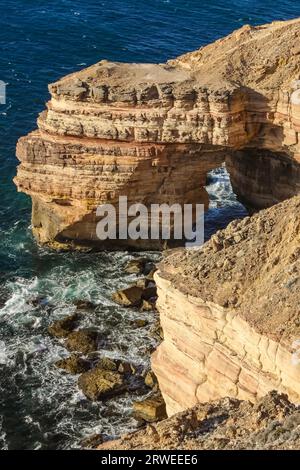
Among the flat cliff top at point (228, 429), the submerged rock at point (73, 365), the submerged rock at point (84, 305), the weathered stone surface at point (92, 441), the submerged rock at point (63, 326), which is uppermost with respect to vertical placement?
the flat cliff top at point (228, 429)

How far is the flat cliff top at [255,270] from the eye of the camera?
23734 millimetres

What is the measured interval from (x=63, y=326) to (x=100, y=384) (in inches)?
228

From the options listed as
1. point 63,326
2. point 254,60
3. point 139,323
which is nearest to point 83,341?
point 63,326

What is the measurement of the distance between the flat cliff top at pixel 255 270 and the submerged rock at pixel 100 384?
12294 millimetres

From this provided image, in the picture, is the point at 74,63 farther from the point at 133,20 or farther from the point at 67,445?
the point at 67,445

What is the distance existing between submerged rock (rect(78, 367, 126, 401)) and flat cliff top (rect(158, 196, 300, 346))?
1229 centimetres

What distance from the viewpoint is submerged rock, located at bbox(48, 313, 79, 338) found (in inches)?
1625

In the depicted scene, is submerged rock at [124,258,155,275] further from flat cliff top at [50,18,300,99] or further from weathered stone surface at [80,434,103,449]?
weathered stone surface at [80,434,103,449]

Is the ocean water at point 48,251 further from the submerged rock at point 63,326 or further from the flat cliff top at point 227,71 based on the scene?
the flat cliff top at point 227,71

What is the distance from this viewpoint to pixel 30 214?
175ft

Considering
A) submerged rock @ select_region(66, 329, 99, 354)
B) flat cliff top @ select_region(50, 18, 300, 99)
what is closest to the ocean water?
submerged rock @ select_region(66, 329, 99, 354)

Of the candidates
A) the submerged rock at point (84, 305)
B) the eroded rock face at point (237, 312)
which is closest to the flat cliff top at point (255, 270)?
the eroded rock face at point (237, 312)

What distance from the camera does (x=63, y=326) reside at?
41.7 meters
